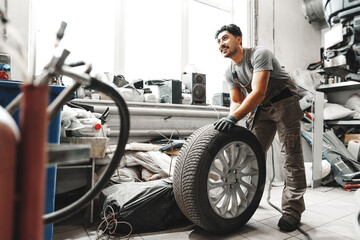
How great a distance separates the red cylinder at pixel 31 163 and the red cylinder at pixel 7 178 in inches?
0.4

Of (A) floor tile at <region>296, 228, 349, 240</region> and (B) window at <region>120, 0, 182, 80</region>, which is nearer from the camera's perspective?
(A) floor tile at <region>296, 228, 349, 240</region>

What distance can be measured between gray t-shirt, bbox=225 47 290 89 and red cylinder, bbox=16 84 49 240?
164cm

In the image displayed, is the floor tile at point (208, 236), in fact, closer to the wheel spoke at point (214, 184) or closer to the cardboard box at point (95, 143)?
the wheel spoke at point (214, 184)

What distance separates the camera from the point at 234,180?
175cm

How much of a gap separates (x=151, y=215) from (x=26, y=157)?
4.80ft

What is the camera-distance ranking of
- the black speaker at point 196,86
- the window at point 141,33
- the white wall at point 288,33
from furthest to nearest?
1. the white wall at point 288,33
2. the black speaker at point 196,86
3. the window at point 141,33

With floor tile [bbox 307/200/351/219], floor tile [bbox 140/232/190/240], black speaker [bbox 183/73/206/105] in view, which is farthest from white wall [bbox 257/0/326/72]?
floor tile [bbox 140/232/190/240]

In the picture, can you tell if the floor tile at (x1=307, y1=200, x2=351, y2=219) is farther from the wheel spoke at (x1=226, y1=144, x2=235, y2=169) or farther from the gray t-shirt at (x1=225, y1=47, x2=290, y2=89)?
the gray t-shirt at (x1=225, y1=47, x2=290, y2=89)

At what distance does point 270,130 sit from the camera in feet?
6.71

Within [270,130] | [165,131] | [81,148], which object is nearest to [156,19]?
[165,131]

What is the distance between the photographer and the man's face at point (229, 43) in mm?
1884

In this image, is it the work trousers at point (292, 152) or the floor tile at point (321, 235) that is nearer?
the floor tile at point (321, 235)

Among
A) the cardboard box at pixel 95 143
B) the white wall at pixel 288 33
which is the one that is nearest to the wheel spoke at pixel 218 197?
the cardboard box at pixel 95 143

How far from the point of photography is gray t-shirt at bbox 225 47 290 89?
1750 millimetres
